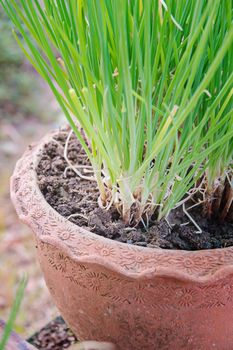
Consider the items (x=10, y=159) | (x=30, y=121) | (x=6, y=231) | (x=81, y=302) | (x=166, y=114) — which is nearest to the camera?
(x=166, y=114)

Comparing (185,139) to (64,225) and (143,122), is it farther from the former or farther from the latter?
(64,225)

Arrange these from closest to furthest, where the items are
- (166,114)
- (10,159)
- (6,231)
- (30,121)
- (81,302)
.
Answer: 1. (166,114)
2. (81,302)
3. (6,231)
4. (10,159)
5. (30,121)

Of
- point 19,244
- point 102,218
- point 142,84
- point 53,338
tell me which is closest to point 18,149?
point 19,244

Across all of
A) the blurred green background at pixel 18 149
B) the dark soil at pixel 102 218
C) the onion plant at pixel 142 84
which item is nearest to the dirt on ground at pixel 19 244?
the blurred green background at pixel 18 149

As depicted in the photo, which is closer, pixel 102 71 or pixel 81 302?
pixel 102 71

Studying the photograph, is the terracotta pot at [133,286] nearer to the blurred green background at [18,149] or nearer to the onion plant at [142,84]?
the onion plant at [142,84]

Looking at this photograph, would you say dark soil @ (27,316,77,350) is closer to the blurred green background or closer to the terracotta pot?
the blurred green background

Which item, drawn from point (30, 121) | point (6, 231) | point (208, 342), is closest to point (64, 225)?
point (208, 342)
